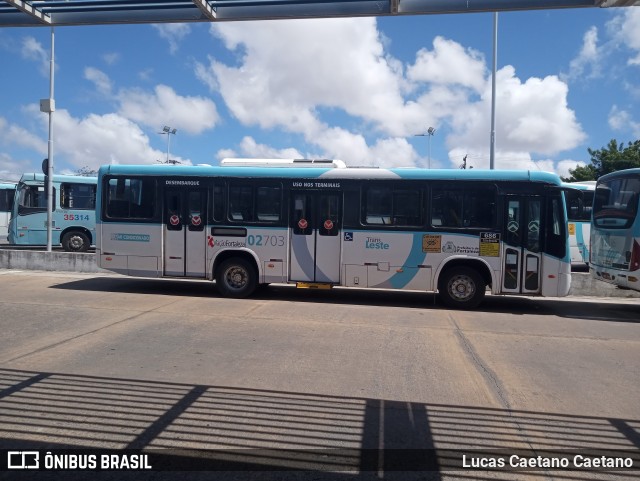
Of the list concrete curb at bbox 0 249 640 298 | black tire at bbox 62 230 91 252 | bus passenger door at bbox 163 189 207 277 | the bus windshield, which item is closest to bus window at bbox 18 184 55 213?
black tire at bbox 62 230 91 252

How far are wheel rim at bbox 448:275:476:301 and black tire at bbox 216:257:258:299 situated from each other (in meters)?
4.26

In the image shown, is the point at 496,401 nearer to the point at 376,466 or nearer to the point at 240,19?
the point at 376,466

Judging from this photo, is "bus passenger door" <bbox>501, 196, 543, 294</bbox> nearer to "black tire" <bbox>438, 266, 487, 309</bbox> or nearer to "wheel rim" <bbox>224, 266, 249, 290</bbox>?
"black tire" <bbox>438, 266, 487, 309</bbox>

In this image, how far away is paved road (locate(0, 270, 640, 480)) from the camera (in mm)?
4148

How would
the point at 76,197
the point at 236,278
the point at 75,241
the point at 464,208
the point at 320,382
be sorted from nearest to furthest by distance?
the point at 320,382, the point at 464,208, the point at 236,278, the point at 75,241, the point at 76,197

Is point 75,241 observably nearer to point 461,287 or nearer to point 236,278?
point 236,278

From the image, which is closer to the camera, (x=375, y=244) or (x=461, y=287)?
(x=461, y=287)

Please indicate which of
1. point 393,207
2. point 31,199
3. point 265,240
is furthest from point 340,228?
point 31,199

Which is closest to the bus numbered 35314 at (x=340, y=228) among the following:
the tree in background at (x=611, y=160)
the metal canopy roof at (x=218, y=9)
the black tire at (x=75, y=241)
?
the metal canopy roof at (x=218, y=9)

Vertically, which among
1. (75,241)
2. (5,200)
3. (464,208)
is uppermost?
(5,200)

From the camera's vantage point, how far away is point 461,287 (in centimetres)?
1086

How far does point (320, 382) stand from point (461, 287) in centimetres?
597

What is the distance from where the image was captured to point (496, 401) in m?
5.21

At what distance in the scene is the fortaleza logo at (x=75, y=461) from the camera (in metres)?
3.69
